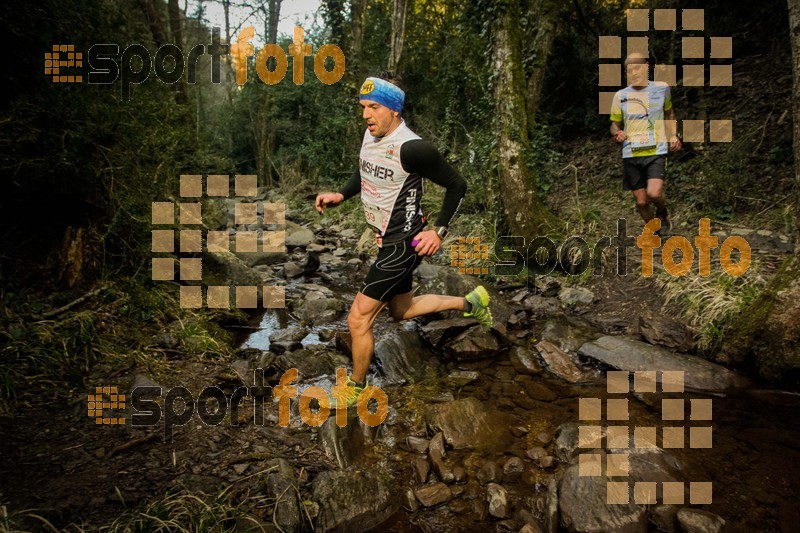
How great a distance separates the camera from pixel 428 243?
277cm

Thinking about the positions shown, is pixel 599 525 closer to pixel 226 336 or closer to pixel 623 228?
pixel 226 336

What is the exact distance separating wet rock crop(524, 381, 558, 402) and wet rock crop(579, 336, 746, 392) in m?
0.67

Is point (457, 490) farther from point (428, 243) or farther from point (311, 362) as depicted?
point (311, 362)

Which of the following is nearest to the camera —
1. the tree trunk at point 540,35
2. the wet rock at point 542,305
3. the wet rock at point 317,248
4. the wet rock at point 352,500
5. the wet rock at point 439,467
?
the wet rock at point 352,500

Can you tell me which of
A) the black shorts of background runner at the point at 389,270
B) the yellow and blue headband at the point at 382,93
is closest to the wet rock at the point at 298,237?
the black shorts of background runner at the point at 389,270

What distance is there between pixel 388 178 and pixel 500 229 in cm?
362

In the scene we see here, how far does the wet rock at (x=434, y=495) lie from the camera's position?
2.29 metres

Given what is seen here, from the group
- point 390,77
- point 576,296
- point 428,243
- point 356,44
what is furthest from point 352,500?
point 356,44

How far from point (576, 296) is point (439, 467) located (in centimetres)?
337

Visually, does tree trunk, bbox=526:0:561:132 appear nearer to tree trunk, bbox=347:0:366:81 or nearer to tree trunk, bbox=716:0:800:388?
tree trunk, bbox=716:0:800:388

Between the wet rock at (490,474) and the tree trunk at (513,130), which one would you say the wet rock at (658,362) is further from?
the tree trunk at (513,130)

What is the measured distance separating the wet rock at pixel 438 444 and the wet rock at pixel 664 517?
1.16 m

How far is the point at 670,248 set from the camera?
5379 mm

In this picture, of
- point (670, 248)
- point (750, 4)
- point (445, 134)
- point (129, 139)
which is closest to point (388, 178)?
point (129, 139)
